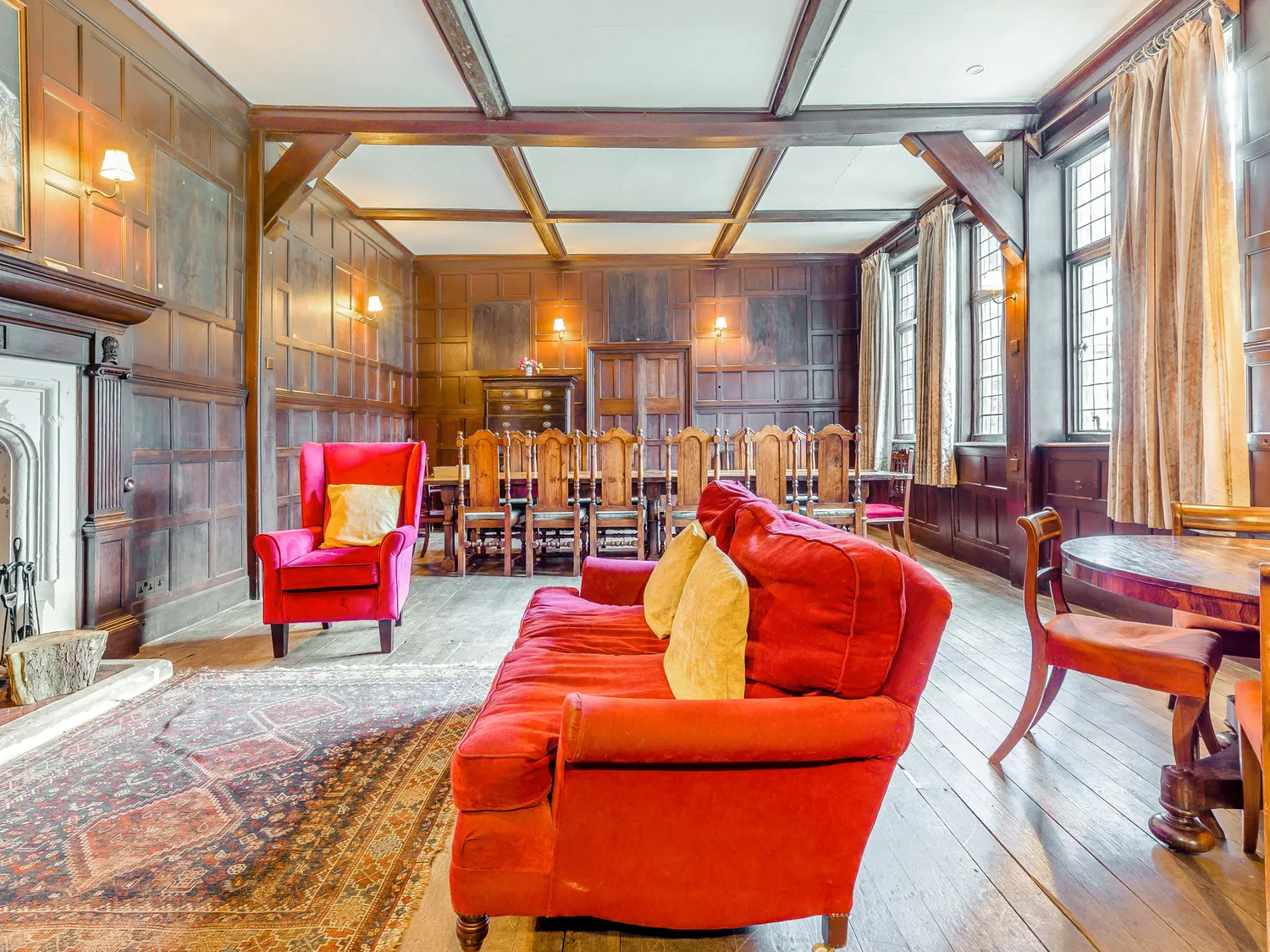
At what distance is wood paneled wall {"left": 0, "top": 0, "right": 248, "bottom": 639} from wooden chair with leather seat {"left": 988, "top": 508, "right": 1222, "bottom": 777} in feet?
13.5

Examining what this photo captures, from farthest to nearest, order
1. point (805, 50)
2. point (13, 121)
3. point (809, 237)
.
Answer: point (809, 237) < point (805, 50) < point (13, 121)

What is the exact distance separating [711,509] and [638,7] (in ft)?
9.62

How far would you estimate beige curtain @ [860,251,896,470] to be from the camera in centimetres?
707

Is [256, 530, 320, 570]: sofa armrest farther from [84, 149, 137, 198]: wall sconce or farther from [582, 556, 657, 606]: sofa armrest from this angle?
[84, 149, 137, 198]: wall sconce

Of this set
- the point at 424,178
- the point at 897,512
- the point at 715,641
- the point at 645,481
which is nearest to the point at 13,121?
the point at 424,178

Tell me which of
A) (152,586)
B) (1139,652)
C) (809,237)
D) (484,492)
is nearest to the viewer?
(1139,652)

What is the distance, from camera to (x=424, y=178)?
554cm

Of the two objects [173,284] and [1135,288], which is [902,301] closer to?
[1135,288]

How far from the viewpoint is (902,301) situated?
7.15 metres

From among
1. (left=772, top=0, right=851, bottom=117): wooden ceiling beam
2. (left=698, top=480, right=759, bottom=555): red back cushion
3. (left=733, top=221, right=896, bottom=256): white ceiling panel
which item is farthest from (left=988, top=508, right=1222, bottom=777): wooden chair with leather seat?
(left=733, top=221, right=896, bottom=256): white ceiling panel

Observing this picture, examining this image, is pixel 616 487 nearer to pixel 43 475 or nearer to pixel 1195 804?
pixel 43 475

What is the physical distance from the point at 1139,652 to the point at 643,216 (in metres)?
5.82

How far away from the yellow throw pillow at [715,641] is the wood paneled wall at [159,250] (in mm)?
3216

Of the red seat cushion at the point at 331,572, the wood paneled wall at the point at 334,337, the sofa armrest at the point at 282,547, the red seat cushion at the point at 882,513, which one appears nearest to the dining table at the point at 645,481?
the red seat cushion at the point at 882,513
